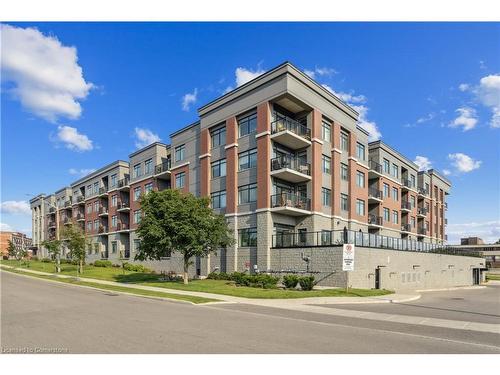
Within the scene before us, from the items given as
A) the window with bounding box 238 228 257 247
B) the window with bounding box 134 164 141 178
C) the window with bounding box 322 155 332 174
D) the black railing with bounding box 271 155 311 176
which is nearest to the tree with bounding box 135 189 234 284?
the window with bounding box 238 228 257 247

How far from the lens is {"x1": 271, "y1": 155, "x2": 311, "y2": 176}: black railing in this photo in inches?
1289

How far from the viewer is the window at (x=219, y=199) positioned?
37344 millimetres

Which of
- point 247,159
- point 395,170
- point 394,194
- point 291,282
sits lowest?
point 291,282

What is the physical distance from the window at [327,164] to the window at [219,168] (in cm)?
964

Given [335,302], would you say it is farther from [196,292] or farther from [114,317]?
[114,317]

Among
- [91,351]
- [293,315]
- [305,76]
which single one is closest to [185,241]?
[293,315]

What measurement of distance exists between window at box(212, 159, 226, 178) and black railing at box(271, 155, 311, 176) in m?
6.53

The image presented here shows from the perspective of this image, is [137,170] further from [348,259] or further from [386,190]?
[348,259]

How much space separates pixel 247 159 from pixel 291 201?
5826 mm

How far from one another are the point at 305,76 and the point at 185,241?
58.5 feet

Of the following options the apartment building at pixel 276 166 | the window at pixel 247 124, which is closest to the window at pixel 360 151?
the apartment building at pixel 276 166

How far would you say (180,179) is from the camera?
44.1 meters

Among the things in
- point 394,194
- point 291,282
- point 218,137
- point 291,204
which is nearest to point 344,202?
point 291,204

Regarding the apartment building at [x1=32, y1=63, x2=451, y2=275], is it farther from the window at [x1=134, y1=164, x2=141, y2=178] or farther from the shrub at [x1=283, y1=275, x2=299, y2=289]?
the shrub at [x1=283, y1=275, x2=299, y2=289]
